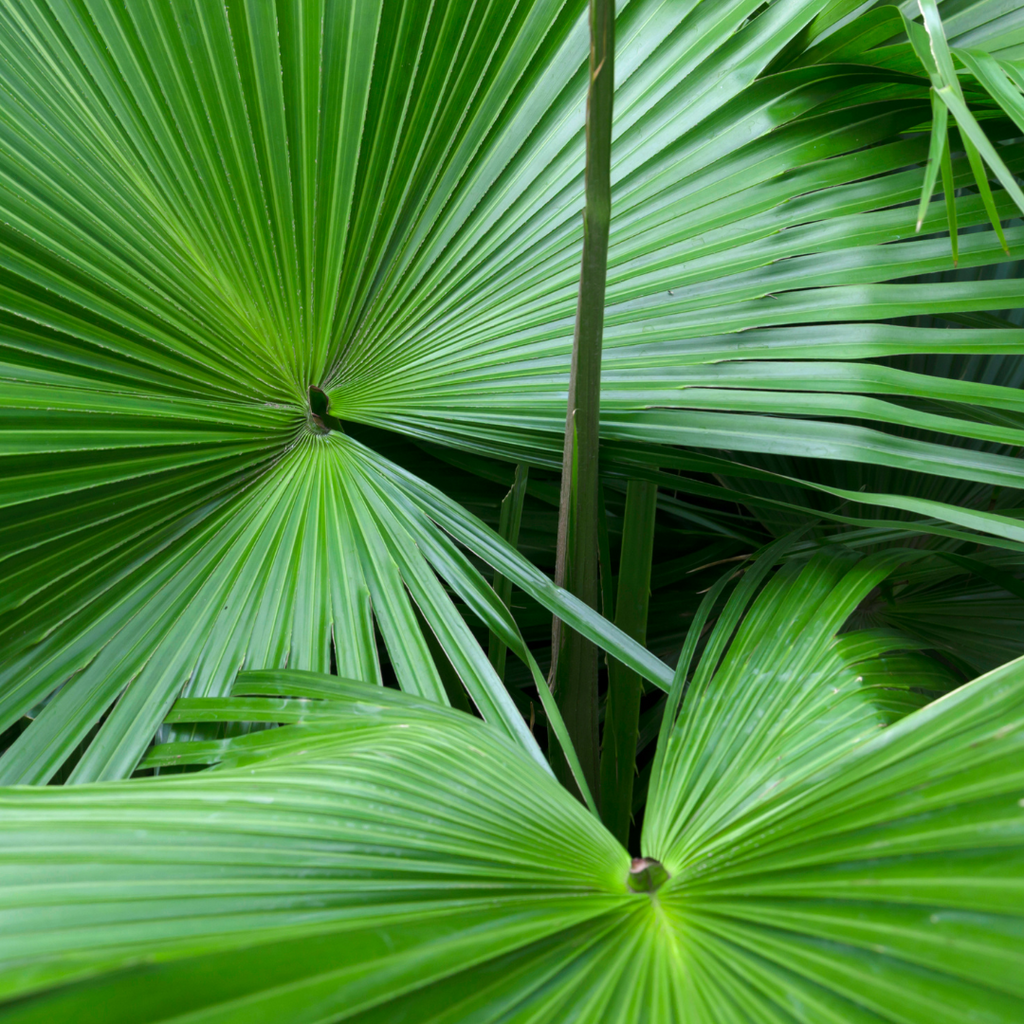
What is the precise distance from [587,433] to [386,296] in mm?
329

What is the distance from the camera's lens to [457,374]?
2.47 feet

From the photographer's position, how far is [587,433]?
588 mm

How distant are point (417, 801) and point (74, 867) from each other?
5.5 inches

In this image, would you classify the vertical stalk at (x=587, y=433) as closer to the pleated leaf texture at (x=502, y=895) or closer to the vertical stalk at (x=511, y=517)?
the vertical stalk at (x=511, y=517)

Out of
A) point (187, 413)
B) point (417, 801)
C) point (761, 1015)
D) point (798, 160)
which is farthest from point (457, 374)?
point (761, 1015)

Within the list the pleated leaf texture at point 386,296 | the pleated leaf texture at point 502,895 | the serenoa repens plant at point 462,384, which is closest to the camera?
the pleated leaf texture at point 502,895

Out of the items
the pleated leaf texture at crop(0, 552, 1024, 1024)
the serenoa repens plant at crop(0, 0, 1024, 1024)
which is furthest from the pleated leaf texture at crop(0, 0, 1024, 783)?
the pleated leaf texture at crop(0, 552, 1024, 1024)

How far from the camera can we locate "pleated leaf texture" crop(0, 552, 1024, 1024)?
0.24 metres

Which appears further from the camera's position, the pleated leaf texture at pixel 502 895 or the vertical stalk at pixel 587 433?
the vertical stalk at pixel 587 433

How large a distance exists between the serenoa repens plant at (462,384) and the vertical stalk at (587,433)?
0.04 m

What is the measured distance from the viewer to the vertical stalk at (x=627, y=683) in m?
0.71

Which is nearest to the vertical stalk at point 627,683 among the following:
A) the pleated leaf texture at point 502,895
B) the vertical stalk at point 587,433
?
the vertical stalk at point 587,433

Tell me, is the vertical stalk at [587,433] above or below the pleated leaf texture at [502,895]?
above

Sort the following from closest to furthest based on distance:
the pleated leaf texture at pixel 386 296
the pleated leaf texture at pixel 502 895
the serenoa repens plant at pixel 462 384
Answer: the pleated leaf texture at pixel 502 895, the serenoa repens plant at pixel 462 384, the pleated leaf texture at pixel 386 296
